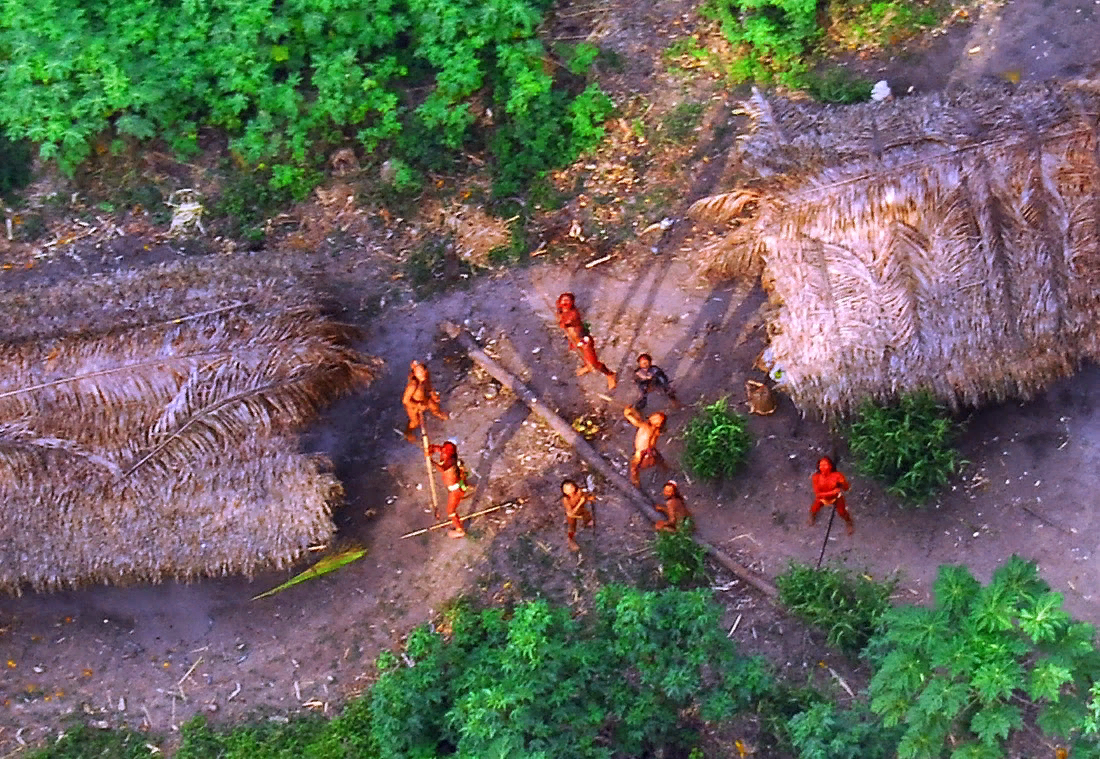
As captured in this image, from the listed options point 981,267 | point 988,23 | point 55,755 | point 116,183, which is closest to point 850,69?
point 988,23

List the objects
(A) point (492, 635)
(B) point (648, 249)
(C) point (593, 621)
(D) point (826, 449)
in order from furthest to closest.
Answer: (B) point (648, 249)
(D) point (826, 449)
(C) point (593, 621)
(A) point (492, 635)

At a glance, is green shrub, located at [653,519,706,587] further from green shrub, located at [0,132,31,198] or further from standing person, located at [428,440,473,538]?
green shrub, located at [0,132,31,198]

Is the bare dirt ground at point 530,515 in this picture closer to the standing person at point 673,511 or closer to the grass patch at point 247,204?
the standing person at point 673,511

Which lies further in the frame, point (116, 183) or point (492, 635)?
point (116, 183)

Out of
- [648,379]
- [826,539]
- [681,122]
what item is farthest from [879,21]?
[826,539]

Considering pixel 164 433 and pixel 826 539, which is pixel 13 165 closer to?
pixel 164 433

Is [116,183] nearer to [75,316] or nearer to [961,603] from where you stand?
[75,316]

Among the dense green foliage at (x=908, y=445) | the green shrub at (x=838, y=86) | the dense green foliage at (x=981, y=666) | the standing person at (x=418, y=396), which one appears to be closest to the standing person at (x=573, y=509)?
the standing person at (x=418, y=396)
